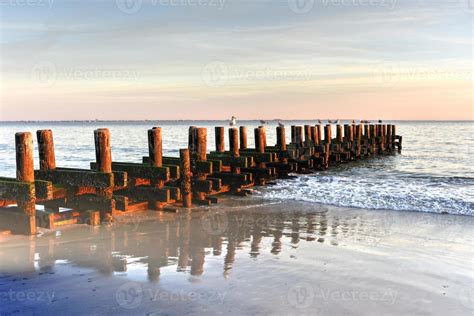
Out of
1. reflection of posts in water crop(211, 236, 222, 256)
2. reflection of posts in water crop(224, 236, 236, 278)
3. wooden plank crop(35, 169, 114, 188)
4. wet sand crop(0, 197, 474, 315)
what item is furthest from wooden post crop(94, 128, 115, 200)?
reflection of posts in water crop(224, 236, 236, 278)

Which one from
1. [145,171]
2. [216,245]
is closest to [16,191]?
[145,171]

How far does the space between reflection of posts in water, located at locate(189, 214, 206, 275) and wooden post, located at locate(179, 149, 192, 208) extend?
2.06 metres

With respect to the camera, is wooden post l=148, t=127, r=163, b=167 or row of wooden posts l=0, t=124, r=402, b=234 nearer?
row of wooden posts l=0, t=124, r=402, b=234

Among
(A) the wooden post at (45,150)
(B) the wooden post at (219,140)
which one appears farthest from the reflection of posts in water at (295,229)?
(B) the wooden post at (219,140)

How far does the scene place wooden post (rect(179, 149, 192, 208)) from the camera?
1205 centimetres

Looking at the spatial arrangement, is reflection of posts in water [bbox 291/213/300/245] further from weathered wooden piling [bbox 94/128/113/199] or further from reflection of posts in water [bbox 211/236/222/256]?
weathered wooden piling [bbox 94/128/113/199]

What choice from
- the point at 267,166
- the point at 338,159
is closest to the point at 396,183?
the point at 267,166

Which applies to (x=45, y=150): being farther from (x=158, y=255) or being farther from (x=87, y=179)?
(x=158, y=255)

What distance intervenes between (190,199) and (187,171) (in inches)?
32.2

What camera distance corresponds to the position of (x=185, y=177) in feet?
40.1

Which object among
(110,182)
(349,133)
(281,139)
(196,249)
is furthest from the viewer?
(349,133)

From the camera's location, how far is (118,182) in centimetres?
1013

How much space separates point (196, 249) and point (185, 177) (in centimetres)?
423

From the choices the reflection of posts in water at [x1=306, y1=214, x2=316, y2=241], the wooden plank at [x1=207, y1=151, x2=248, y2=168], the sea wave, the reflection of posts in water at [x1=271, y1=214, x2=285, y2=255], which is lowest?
the sea wave
